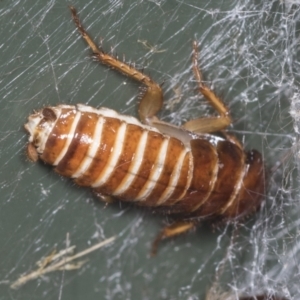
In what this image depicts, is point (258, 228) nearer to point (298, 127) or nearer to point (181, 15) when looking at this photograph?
point (298, 127)

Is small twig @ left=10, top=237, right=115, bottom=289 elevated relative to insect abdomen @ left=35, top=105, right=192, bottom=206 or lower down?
lower down

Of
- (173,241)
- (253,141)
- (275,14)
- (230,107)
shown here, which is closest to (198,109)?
(230,107)

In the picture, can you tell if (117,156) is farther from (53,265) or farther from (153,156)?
(53,265)

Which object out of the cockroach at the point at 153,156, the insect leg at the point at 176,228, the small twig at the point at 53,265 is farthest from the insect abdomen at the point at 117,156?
the small twig at the point at 53,265

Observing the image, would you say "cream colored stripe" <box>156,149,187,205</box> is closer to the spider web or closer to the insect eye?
the spider web

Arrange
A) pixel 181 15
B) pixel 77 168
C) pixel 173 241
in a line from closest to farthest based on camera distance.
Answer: pixel 77 168 < pixel 181 15 < pixel 173 241

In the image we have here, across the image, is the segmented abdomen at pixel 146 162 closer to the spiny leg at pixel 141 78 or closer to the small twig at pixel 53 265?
the spiny leg at pixel 141 78

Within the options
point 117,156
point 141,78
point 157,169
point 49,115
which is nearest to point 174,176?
point 157,169

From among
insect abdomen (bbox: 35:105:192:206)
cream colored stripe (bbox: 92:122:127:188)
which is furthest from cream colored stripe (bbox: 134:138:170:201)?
cream colored stripe (bbox: 92:122:127:188)
